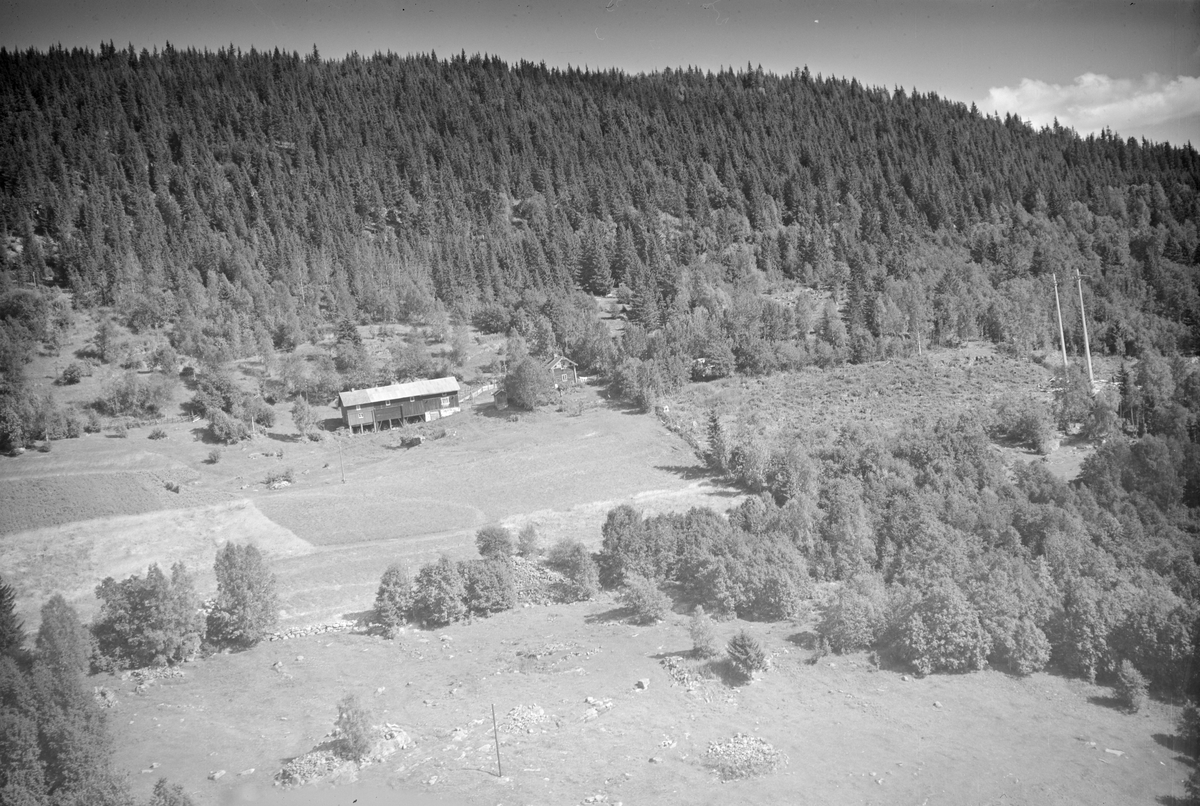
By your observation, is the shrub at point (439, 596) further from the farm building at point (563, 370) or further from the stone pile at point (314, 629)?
the farm building at point (563, 370)

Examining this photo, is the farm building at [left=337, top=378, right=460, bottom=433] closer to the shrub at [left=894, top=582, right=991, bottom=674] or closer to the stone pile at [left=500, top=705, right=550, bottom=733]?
the stone pile at [left=500, top=705, right=550, bottom=733]

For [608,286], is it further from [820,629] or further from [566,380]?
[820,629]

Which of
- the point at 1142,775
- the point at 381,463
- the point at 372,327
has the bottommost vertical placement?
the point at 1142,775

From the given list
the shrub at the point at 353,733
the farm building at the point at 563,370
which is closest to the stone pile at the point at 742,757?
the shrub at the point at 353,733

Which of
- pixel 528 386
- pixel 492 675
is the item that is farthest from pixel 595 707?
pixel 528 386

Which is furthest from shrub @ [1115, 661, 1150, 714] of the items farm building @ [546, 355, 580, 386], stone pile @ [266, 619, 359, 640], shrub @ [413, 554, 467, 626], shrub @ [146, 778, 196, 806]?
farm building @ [546, 355, 580, 386]

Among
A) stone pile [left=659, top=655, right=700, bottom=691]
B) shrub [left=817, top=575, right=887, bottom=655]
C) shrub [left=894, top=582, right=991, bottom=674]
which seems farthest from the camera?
shrub [left=817, top=575, right=887, bottom=655]

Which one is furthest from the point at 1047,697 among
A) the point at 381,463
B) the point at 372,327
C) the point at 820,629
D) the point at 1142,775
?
the point at 372,327
